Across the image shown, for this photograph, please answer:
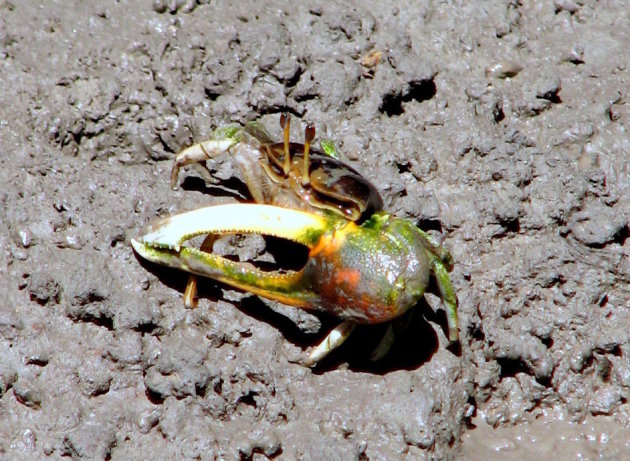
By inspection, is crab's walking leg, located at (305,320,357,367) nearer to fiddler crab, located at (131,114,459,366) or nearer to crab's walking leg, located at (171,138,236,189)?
fiddler crab, located at (131,114,459,366)

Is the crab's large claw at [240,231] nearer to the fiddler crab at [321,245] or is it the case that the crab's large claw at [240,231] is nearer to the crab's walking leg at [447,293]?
the fiddler crab at [321,245]

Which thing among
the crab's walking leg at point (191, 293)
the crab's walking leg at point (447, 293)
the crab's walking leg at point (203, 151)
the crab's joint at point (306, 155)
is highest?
the crab's joint at point (306, 155)

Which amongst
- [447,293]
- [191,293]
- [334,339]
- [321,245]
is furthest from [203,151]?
[447,293]

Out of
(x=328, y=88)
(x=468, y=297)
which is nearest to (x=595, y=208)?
(x=468, y=297)

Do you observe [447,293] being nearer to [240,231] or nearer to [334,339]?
[334,339]

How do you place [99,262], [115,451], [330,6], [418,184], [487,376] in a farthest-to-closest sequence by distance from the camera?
1. [330,6]
2. [418,184]
3. [487,376]
4. [99,262]
5. [115,451]

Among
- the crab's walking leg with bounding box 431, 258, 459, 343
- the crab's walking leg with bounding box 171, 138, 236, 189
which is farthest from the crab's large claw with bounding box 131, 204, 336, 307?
the crab's walking leg with bounding box 431, 258, 459, 343

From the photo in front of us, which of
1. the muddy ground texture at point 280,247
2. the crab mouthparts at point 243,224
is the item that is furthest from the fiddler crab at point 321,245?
the muddy ground texture at point 280,247

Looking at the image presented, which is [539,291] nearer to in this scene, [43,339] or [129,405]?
[129,405]
